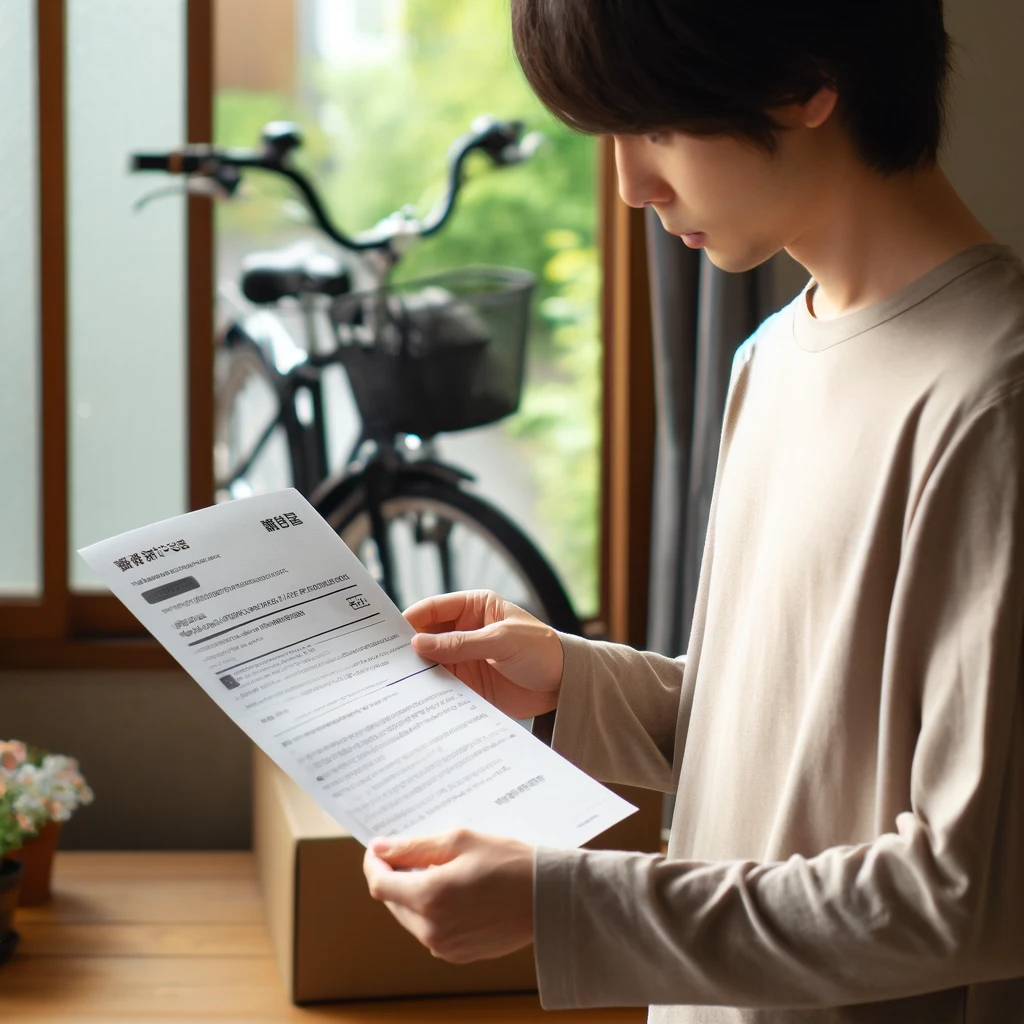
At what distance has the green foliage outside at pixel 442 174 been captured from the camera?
499cm

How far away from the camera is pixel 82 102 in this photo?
185 centimetres

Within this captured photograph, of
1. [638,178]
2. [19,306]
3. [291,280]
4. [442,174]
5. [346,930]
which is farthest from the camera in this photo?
[442,174]

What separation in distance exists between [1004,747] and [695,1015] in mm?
316

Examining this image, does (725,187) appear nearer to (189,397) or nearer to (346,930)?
(346,930)

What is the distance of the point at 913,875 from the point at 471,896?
0.22 meters

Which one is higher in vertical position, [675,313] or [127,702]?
[675,313]

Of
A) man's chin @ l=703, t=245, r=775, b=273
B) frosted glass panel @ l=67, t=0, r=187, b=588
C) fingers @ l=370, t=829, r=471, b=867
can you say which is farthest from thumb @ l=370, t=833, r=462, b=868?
frosted glass panel @ l=67, t=0, r=187, b=588

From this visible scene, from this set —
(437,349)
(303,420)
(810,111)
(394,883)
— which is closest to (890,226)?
(810,111)

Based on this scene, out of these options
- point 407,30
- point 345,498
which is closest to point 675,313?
point 345,498

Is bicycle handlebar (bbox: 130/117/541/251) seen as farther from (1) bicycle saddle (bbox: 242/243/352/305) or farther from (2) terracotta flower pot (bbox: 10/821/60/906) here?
(2) terracotta flower pot (bbox: 10/821/60/906)

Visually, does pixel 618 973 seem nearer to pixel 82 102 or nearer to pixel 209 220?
pixel 209 220

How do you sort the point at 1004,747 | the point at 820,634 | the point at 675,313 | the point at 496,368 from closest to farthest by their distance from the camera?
the point at 1004,747 → the point at 820,634 → the point at 675,313 → the point at 496,368

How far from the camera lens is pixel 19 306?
1846 millimetres

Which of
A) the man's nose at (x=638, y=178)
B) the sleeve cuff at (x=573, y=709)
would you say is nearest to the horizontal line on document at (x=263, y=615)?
the sleeve cuff at (x=573, y=709)
